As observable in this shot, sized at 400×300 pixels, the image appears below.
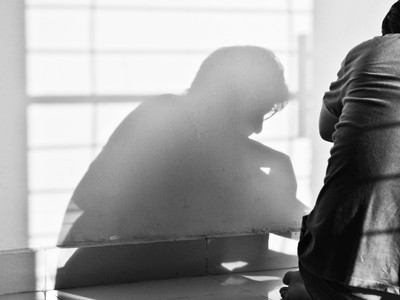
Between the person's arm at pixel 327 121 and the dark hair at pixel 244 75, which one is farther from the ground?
the dark hair at pixel 244 75

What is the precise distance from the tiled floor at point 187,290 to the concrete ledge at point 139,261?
1.8 inches

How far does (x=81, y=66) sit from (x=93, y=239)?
761 millimetres

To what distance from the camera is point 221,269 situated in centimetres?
394

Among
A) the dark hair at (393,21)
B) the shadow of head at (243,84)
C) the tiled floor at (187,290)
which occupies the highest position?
the dark hair at (393,21)

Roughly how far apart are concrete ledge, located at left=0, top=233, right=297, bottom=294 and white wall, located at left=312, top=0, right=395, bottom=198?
0.43m

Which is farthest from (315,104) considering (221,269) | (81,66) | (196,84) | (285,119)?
(81,66)

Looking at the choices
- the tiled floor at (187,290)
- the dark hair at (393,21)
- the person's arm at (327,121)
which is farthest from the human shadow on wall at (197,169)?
the dark hair at (393,21)

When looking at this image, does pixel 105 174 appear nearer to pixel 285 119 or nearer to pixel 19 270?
pixel 19 270

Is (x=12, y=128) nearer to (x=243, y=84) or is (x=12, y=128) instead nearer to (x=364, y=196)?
(x=243, y=84)

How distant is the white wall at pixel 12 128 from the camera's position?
3.47 meters

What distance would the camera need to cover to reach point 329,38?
423cm

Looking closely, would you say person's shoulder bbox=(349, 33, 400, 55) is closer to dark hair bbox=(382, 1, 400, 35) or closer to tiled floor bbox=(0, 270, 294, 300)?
dark hair bbox=(382, 1, 400, 35)

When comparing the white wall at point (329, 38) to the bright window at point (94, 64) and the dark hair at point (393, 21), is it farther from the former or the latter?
the dark hair at point (393, 21)

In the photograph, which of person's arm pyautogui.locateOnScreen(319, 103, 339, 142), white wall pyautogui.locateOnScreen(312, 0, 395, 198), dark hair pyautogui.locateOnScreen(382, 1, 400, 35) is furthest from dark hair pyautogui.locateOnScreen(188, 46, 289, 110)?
dark hair pyautogui.locateOnScreen(382, 1, 400, 35)
